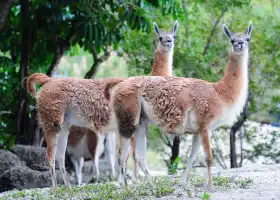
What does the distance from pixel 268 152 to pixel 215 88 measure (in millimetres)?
7544

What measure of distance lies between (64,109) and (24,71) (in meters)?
5.06

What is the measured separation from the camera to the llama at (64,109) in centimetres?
916

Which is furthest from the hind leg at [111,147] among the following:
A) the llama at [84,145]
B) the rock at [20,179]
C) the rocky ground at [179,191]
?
the rocky ground at [179,191]

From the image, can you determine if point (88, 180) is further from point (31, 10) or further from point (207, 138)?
point (207, 138)

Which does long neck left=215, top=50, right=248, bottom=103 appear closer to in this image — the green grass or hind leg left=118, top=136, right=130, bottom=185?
the green grass

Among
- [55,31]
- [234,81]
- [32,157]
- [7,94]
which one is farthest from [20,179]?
[234,81]

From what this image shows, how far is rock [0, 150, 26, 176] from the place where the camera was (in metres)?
11.9

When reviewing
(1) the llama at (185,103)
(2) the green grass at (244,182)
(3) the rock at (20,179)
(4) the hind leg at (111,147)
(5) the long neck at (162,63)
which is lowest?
(3) the rock at (20,179)

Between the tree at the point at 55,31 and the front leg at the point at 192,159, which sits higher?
the tree at the point at 55,31

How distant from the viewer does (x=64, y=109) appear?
9266mm

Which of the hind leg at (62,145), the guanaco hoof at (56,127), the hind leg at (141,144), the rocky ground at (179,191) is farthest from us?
the hind leg at (62,145)

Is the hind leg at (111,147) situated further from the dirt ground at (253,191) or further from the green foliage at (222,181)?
the green foliage at (222,181)

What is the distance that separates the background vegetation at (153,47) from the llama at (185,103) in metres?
4.98

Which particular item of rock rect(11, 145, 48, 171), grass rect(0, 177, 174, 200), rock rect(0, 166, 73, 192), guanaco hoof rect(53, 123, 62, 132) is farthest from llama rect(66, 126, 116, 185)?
grass rect(0, 177, 174, 200)
